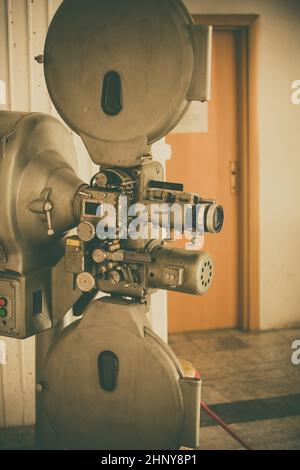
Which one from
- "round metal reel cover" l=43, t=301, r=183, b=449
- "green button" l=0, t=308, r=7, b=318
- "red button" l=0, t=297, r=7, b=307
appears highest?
"red button" l=0, t=297, r=7, b=307

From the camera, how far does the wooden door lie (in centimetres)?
450

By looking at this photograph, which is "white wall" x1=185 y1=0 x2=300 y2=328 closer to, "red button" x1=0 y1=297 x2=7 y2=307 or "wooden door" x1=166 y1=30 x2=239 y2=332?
"wooden door" x1=166 y1=30 x2=239 y2=332

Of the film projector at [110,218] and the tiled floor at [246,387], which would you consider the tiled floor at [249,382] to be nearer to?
the tiled floor at [246,387]

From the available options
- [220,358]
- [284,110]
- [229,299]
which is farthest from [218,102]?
[220,358]

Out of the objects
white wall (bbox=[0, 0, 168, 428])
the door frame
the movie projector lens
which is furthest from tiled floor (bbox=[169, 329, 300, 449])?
the movie projector lens

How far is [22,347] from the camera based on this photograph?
2.95m

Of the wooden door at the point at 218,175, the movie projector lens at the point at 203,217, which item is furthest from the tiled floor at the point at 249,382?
the movie projector lens at the point at 203,217

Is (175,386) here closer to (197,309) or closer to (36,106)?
(36,106)

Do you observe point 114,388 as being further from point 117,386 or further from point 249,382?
point 249,382

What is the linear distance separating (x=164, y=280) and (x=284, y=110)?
2977 mm

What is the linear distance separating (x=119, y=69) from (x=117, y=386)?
2.88 ft

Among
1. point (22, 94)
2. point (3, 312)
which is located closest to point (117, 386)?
point (3, 312)
